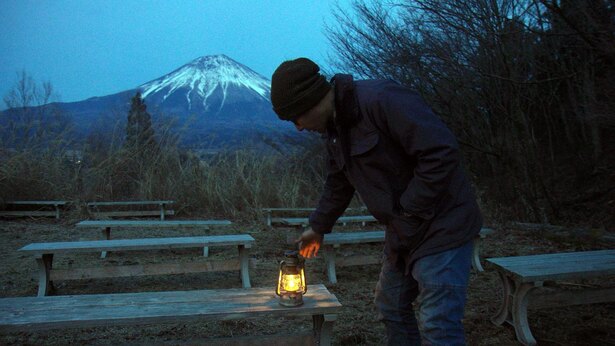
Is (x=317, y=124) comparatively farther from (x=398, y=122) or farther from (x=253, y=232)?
(x=253, y=232)

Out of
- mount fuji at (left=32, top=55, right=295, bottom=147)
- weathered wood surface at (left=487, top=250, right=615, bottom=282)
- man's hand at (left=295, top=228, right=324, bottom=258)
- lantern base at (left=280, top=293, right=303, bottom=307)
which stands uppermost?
mount fuji at (left=32, top=55, right=295, bottom=147)

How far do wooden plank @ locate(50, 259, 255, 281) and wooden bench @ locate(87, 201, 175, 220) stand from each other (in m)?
3.70

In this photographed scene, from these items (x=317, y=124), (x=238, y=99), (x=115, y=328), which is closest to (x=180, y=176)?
(x=115, y=328)

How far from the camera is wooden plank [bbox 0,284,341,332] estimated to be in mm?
2303

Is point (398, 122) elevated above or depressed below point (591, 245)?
above

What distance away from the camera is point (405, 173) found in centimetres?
183

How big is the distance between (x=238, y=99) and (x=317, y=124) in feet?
210

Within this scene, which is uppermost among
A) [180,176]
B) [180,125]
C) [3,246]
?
[180,125]

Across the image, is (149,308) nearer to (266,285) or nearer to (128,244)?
(128,244)

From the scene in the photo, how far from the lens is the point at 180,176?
927 cm

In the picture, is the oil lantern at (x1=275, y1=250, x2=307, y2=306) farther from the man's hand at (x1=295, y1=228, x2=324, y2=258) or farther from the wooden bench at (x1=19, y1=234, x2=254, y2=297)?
the wooden bench at (x1=19, y1=234, x2=254, y2=297)

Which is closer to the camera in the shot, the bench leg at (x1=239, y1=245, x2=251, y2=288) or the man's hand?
the man's hand

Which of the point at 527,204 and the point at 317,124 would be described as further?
the point at 527,204

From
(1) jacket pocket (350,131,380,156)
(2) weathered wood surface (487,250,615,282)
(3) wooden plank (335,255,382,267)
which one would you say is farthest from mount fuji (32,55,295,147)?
(1) jacket pocket (350,131,380,156)
